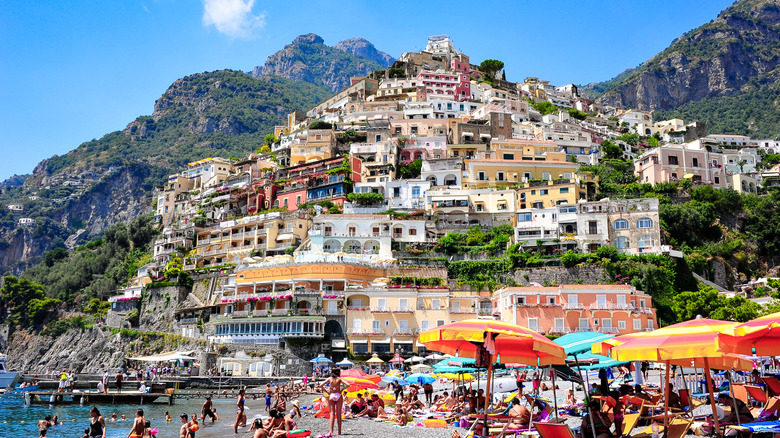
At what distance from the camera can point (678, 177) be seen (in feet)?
189

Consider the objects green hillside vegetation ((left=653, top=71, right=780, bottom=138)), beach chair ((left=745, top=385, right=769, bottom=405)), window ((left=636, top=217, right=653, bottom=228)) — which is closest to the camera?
beach chair ((left=745, top=385, right=769, bottom=405))

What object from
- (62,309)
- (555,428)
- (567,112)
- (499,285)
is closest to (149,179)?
(62,309)

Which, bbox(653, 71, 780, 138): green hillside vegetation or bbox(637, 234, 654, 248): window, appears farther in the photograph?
bbox(653, 71, 780, 138): green hillside vegetation

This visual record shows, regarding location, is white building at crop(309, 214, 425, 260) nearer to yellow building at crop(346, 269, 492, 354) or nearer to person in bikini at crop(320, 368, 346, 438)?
yellow building at crop(346, 269, 492, 354)

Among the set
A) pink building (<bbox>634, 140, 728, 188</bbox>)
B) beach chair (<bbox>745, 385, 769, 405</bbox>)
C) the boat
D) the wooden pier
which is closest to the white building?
the wooden pier

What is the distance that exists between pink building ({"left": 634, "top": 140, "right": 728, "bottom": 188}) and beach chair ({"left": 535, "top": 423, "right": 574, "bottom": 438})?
51988 mm

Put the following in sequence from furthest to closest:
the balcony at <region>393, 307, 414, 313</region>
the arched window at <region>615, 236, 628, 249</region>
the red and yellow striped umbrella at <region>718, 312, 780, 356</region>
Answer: the arched window at <region>615, 236, 628, 249</region>
the balcony at <region>393, 307, 414, 313</region>
the red and yellow striped umbrella at <region>718, 312, 780, 356</region>

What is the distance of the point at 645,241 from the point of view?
45.7m

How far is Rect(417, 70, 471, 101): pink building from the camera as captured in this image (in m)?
81.2

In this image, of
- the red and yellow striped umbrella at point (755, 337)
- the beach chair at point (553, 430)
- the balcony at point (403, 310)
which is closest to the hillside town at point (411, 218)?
the balcony at point (403, 310)

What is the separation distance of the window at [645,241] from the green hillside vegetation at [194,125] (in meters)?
105

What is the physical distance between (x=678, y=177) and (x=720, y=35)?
369ft

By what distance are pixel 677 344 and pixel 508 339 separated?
3.16m

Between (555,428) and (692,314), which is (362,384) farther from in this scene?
(692,314)
